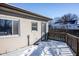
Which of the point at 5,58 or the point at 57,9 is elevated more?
the point at 57,9

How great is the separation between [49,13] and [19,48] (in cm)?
245

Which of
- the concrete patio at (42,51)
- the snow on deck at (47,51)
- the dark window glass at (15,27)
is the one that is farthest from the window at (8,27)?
the snow on deck at (47,51)

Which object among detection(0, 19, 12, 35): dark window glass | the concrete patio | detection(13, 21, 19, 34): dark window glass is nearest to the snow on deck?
the concrete patio

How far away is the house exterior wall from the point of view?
21.7 ft

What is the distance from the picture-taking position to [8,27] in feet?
23.1

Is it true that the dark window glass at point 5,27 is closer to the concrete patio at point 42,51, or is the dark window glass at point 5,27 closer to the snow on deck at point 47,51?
the concrete patio at point 42,51

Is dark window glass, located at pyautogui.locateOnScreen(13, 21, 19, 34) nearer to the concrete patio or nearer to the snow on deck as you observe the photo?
the concrete patio

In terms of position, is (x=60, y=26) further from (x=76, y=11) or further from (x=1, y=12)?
(x=1, y=12)

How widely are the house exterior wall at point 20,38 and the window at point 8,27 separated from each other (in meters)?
0.17

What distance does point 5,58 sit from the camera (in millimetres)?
5781

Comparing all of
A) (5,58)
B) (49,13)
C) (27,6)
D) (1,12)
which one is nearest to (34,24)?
(49,13)

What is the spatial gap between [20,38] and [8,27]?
1.26 meters

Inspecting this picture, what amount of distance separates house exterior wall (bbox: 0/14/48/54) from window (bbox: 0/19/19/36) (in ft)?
0.55

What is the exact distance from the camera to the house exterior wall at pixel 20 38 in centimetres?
660
